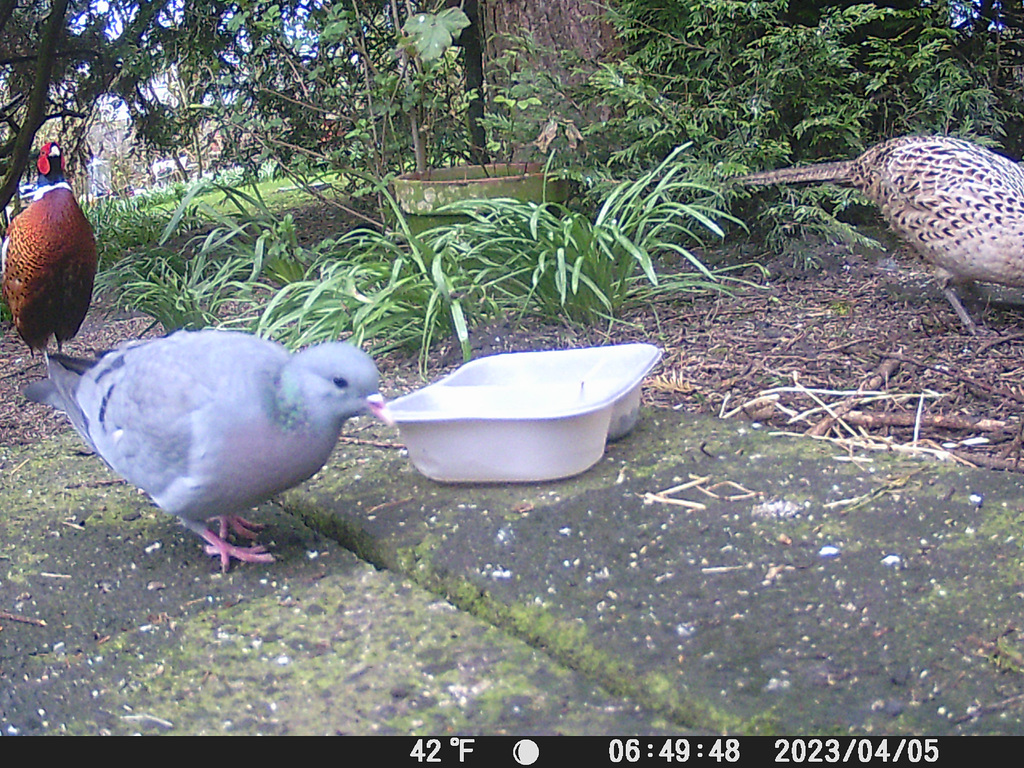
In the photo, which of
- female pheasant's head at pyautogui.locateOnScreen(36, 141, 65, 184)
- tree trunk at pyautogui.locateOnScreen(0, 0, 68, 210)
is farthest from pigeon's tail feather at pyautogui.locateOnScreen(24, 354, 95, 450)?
tree trunk at pyautogui.locateOnScreen(0, 0, 68, 210)

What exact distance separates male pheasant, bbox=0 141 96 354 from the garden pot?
134 cm

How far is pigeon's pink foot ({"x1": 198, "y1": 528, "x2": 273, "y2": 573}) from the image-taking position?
1880 millimetres

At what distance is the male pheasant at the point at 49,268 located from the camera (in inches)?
148

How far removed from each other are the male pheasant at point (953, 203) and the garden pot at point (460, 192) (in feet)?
4.20

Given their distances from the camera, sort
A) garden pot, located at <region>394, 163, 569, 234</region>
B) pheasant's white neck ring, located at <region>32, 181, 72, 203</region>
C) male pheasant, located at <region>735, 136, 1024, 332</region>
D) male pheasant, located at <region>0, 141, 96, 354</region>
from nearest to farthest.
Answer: male pheasant, located at <region>735, 136, 1024, 332</region>
male pheasant, located at <region>0, 141, 96, 354</region>
pheasant's white neck ring, located at <region>32, 181, 72, 203</region>
garden pot, located at <region>394, 163, 569, 234</region>

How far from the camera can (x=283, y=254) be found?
4254 millimetres

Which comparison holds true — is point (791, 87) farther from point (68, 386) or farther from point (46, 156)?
point (46, 156)

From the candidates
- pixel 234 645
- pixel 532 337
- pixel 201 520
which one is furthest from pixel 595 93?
pixel 234 645

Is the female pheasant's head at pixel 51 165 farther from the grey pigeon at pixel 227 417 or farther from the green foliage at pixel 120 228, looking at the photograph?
the grey pigeon at pixel 227 417

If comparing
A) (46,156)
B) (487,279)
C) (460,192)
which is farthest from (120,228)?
(487,279)

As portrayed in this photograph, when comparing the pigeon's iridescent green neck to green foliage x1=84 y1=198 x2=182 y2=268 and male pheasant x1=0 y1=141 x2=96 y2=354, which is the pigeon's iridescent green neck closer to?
male pheasant x1=0 y1=141 x2=96 y2=354

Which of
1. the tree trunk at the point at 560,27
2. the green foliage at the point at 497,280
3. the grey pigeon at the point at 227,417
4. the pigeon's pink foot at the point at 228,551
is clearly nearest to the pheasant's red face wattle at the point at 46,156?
the green foliage at the point at 497,280

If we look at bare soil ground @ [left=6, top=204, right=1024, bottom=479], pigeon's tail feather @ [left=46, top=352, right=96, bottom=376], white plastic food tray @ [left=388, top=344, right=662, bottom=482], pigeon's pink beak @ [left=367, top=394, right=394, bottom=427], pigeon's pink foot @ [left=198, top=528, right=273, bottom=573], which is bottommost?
bare soil ground @ [left=6, top=204, right=1024, bottom=479]

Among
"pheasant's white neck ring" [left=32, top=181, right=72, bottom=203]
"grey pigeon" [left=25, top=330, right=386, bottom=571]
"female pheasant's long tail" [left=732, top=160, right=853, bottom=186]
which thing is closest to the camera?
"grey pigeon" [left=25, top=330, right=386, bottom=571]
